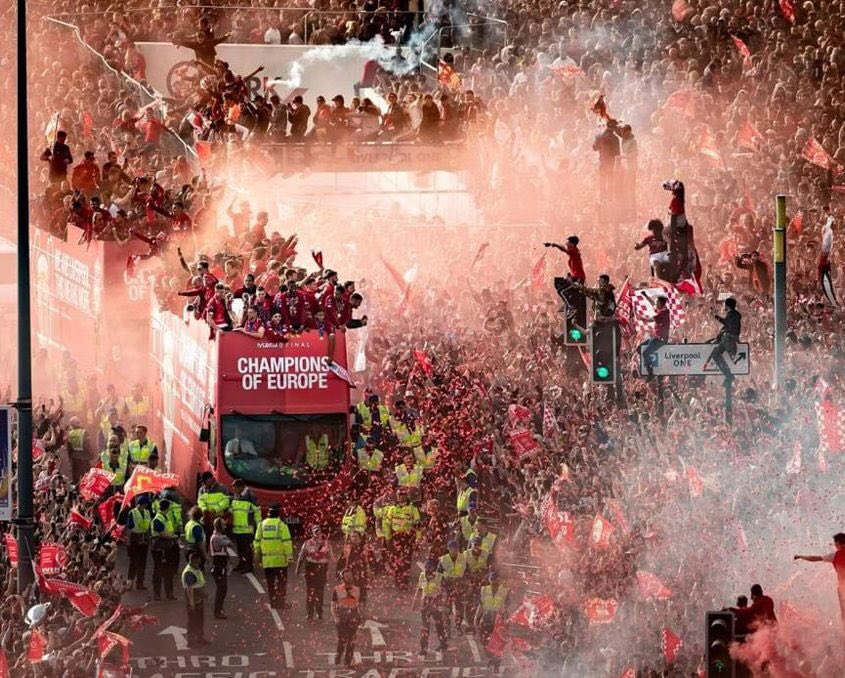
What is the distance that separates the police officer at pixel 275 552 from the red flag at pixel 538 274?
1075 cm

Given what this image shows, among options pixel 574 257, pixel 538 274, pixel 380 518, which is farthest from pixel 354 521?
pixel 538 274

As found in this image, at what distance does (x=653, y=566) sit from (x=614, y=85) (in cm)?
1523

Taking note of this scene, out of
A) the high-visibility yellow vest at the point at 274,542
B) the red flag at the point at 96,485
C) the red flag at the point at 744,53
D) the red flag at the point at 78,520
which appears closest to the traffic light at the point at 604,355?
the high-visibility yellow vest at the point at 274,542

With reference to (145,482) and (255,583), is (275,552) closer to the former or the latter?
(255,583)

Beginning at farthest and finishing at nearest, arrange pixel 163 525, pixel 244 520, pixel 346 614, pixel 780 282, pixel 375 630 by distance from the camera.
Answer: pixel 780 282, pixel 244 520, pixel 163 525, pixel 375 630, pixel 346 614

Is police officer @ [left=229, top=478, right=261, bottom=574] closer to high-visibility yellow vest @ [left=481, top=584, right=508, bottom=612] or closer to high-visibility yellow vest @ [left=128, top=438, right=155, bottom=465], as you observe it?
high-visibility yellow vest @ [left=128, top=438, right=155, bottom=465]

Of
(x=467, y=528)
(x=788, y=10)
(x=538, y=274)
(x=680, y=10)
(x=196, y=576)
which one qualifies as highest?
(x=680, y=10)

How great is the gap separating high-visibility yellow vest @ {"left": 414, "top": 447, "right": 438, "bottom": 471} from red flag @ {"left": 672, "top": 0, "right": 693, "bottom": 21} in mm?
12821

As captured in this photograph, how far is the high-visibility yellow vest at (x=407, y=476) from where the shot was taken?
81.4 ft

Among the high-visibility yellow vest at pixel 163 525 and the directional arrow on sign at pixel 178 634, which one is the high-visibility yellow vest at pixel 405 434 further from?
the directional arrow on sign at pixel 178 634

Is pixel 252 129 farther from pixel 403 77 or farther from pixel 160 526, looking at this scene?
pixel 160 526

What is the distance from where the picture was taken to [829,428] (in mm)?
26141

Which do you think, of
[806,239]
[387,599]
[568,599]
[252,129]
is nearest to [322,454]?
[387,599]

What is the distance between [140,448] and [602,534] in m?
6.06
